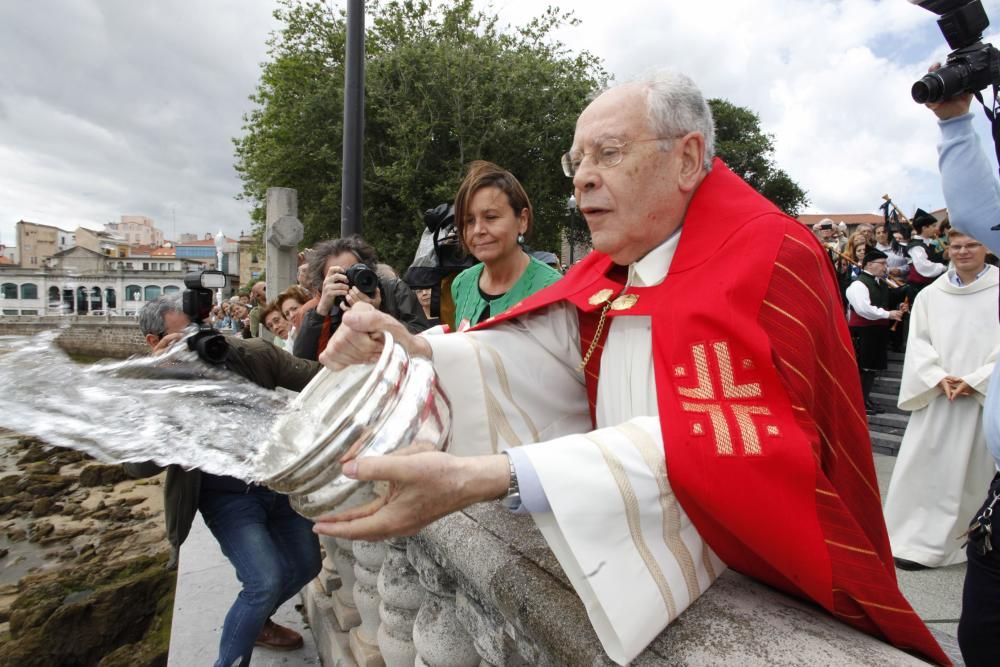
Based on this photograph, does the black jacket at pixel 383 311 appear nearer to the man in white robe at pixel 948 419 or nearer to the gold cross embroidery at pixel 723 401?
the gold cross embroidery at pixel 723 401

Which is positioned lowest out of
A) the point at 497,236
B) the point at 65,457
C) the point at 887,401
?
the point at 65,457

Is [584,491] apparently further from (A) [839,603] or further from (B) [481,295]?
(B) [481,295]

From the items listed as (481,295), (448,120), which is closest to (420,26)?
(448,120)

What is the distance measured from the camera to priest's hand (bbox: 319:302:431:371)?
1.48 meters

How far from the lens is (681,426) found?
1.08m

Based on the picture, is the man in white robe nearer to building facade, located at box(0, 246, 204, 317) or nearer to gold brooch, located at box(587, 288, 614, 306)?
gold brooch, located at box(587, 288, 614, 306)

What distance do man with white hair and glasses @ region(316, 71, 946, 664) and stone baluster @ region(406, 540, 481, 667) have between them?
1.14 feet

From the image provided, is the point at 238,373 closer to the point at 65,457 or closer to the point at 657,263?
the point at 657,263

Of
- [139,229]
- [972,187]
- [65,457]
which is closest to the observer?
[972,187]

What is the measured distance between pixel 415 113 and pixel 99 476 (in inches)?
453

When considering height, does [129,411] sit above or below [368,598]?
above

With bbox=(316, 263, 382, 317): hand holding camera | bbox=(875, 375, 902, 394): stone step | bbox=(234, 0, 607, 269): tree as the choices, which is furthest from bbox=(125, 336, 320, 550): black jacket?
bbox=(234, 0, 607, 269): tree

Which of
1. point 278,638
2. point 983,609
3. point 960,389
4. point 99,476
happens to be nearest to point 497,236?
point 983,609

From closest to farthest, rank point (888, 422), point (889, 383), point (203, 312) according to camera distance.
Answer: point (203, 312)
point (888, 422)
point (889, 383)
